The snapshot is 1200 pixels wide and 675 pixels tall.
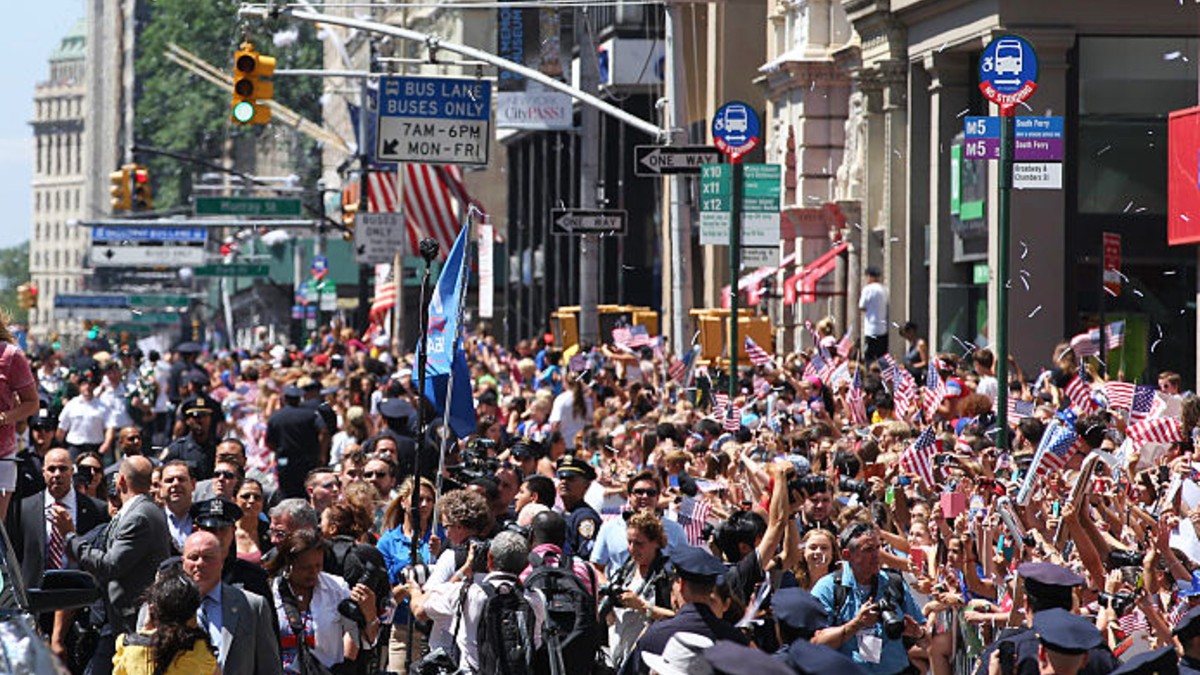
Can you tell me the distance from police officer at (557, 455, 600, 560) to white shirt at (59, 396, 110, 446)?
13.5 metres

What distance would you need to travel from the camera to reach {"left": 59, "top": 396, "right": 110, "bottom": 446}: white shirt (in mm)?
28156

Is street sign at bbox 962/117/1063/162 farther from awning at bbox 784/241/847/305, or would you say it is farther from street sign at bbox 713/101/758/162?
awning at bbox 784/241/847/305

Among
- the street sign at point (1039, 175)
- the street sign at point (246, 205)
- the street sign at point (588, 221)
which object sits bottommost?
the street sign at point (588, 221)

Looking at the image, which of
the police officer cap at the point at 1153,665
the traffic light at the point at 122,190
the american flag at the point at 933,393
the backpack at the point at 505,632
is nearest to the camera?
the police officer cap at the point at 1153,665

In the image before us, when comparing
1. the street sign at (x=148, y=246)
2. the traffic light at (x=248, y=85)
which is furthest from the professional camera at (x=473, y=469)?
the street sign at (x=148, y=246)

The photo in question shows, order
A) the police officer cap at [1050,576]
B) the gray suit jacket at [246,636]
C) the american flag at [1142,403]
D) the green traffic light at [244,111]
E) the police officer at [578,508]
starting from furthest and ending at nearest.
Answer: the green traffic light at [244,111]
the american flag at [1142,403]
the police officer at [578,508]
the gray suit jacket at [246,636]
the police officer cap at [1050,576]

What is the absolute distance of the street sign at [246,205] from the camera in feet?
191

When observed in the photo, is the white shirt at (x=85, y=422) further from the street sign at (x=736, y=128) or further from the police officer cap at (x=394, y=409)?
the police officer cap at (x=394, y=409)

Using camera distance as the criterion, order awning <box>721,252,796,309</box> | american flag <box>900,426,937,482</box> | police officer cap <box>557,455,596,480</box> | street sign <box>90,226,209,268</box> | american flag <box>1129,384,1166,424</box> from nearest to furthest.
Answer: police officer cap <box>557,455,596,480</box>, american flag <box>900,426,937,482</box>, american flag <box>1129,384,1166,424</box>, awning <box>721,252,796,309</box>, street sign <box>90,226,209,268</box>

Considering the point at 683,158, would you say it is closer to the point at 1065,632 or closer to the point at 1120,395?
the point at 1120,395

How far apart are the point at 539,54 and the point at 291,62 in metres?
57.5

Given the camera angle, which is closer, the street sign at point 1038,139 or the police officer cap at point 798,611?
the police officer cap at point 798,611

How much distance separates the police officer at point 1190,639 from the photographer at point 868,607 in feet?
6.53

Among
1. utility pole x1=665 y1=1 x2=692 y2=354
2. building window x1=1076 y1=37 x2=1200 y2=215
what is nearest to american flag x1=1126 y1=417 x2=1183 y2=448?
utility pole x1=665 y1=1 x2=692 y2=354
